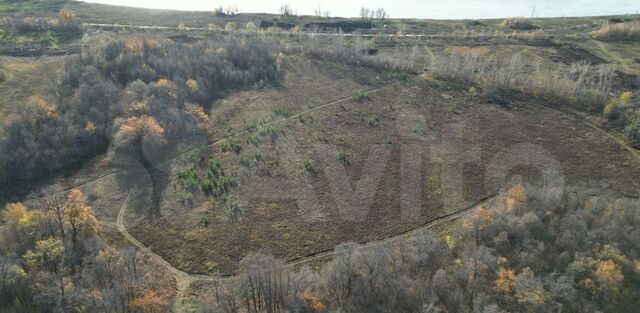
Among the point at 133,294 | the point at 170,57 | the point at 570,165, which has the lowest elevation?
the point at 133,294

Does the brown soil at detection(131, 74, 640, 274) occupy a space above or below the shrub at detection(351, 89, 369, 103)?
below

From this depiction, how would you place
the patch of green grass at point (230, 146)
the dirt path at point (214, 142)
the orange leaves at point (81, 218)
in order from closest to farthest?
the orange leaves at point (81, 218), the dirt path at point (214, 142), the patch of green grass at point (230, 146)

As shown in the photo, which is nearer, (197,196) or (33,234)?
(33,234)

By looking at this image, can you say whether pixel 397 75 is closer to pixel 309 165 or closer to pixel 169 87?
pixel 309 165

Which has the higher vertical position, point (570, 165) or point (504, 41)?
point (504, 41)

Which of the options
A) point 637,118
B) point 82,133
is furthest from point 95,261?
point 637,118

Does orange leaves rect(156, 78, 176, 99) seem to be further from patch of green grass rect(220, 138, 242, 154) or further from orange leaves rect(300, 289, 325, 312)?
orange leaves rect(300, 289, 325, 312)

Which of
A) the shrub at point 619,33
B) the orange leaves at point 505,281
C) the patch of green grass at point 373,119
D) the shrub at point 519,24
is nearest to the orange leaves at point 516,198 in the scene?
the orange leaves at point 505,281

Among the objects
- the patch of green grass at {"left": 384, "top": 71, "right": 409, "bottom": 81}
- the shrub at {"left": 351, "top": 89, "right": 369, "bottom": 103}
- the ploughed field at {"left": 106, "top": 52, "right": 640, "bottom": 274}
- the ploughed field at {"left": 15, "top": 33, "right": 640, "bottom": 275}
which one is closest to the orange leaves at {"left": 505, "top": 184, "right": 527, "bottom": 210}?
the ploughed field at {"left": 106, "top": 52, "right": 640, "bottom": 274}

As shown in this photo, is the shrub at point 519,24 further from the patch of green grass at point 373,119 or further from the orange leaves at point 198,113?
the orange leaves at point 198,113

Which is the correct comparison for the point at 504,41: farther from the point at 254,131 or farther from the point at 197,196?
the point at 197,196

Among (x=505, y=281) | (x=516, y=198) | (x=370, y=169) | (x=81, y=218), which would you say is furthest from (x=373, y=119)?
(x=81, y=218)
